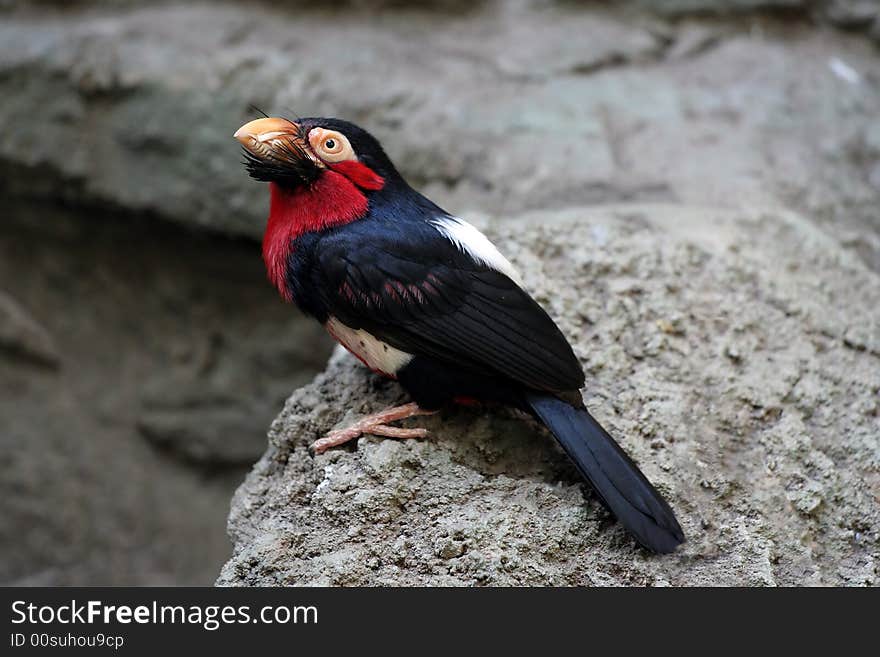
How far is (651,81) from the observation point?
13.2ft

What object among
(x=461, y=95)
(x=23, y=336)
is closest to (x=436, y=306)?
(x=461, y=95)

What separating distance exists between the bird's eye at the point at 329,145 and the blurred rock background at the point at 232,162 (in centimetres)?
108

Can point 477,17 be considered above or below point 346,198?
above

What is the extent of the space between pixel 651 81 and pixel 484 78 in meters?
0.67

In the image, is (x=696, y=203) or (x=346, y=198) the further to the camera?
(x=696, y=203)

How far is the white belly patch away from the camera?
240 centimetres

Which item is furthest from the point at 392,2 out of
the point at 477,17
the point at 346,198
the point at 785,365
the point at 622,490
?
the point at 622,490

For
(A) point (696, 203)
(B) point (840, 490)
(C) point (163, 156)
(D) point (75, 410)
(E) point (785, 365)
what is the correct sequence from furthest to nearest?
1. (D) point (75, 410)
2. (C) point (163, 156)
3. (A) point (696, 203)
4. (E) point (785, 365)
5. (B) point (840, 490)

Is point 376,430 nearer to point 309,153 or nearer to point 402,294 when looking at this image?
point 402,294

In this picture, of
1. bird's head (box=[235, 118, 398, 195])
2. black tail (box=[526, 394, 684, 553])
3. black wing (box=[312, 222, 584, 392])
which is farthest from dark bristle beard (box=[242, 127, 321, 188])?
black tail (box=[526, 394, 684, 553])

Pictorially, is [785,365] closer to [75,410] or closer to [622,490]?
[622,490]

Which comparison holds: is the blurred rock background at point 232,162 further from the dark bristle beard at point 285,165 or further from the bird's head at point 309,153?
the dark bristle beard at point 285,165

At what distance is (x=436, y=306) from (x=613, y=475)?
1.84 feet

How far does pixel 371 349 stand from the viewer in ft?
7.94
